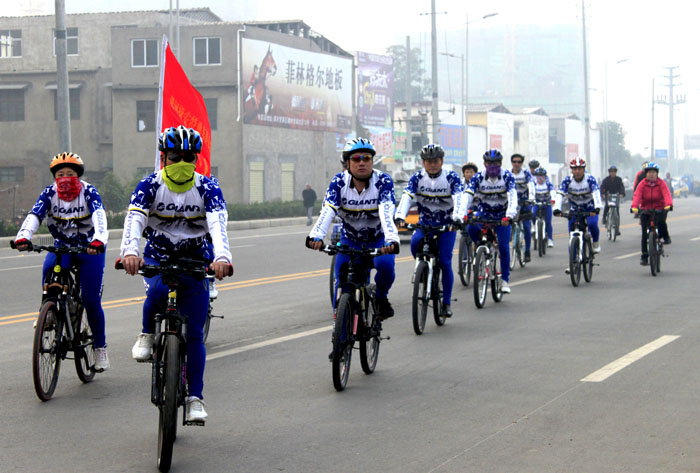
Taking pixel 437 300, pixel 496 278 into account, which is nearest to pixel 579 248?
pixel 496 278

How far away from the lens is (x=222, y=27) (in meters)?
51.9

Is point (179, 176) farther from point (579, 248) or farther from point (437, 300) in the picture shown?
point (579, 248)

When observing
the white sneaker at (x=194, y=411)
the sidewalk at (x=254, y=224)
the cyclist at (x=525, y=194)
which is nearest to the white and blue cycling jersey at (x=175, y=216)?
the white sneaker at (x=194, y=411)

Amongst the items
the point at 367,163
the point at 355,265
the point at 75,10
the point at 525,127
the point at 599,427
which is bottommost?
the point at 599,427

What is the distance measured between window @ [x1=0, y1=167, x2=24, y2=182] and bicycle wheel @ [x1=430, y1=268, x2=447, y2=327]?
46386 mm

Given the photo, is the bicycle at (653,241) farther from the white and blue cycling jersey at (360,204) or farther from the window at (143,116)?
the window at (143,116)

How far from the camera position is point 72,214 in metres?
7.99

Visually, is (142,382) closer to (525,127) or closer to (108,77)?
(108,77)

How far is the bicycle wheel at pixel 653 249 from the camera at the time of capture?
17156 mm

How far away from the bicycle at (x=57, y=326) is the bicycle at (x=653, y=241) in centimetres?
1144

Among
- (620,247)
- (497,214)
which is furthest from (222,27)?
(497,214)

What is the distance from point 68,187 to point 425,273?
3.98 m

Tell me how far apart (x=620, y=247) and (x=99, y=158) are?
37.0 metres

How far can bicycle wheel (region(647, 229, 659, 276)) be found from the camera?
17156 mm
